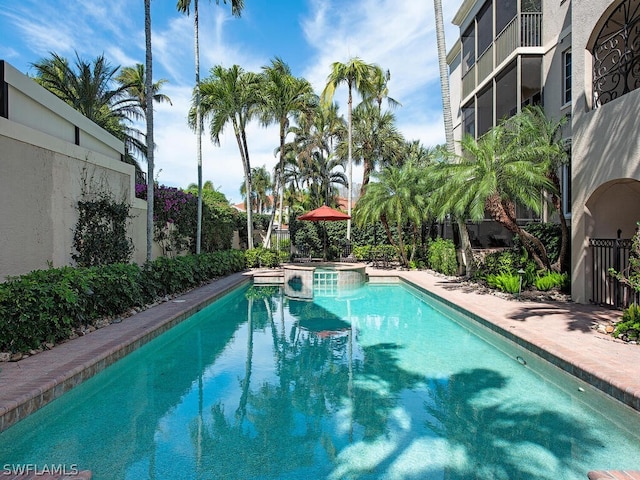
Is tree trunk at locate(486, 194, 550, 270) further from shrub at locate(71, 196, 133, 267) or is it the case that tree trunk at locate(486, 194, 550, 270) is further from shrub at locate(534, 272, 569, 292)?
Result: shrub at locate(71, 196, 133, 267)

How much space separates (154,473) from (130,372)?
311 centimetres

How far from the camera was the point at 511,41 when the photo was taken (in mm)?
14195

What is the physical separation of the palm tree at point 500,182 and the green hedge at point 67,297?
910cm

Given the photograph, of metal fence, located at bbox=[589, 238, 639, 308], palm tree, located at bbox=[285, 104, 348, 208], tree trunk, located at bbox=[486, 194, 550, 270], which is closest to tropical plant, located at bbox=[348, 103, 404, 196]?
palm tree, located at bbox=[285, 104, 348, 208]

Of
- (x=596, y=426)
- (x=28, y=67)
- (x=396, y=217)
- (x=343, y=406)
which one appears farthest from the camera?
(x=28, y=67)

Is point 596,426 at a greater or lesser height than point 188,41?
lesser

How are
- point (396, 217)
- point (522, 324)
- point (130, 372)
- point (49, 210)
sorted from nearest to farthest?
point (130, 372), point (522, 324), point (49, 210), point (396, 217)

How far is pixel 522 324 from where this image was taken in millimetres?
8016

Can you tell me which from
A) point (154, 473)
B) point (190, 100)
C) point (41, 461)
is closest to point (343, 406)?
point (154, 473)

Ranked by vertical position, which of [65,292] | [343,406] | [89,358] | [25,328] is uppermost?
[65,292]

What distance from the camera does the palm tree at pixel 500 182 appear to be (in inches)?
423

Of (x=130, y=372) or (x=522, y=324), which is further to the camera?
(x=522, y=324)

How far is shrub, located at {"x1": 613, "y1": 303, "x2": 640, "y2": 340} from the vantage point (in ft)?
21.3

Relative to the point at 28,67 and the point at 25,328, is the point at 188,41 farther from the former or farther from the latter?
the point at 25,328
